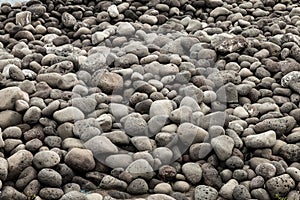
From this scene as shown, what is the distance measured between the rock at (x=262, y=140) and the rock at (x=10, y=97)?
1.68 metres

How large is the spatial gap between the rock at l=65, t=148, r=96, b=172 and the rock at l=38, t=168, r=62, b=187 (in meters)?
0.14

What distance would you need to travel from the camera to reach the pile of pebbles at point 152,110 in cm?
318

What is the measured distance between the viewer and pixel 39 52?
4.51 m

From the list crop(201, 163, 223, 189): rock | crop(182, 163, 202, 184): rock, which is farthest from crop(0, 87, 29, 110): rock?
crop(201, 163, 223, 189): rock

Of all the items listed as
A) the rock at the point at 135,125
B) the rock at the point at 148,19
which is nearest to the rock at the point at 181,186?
the rock at the point at 135,125

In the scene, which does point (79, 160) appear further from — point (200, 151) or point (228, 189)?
point (228, 189)

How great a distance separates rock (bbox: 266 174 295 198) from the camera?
3096 mm

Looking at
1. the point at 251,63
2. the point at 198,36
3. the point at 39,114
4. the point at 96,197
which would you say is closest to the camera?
the point at 96,197

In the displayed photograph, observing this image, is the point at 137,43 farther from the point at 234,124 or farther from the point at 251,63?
the point at 234,124

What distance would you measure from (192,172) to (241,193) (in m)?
0.36

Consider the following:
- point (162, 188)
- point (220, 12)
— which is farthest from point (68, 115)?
point (220, 12)

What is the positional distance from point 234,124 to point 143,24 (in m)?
1.92

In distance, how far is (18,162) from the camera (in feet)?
10.4

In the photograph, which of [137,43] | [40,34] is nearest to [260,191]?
[137,43]
